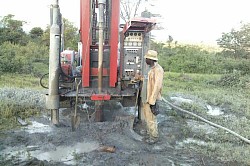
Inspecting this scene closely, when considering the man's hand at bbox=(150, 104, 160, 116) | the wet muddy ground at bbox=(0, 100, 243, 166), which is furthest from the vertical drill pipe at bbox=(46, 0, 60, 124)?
the man's hand at bbox=(150, 104, 160, 116)

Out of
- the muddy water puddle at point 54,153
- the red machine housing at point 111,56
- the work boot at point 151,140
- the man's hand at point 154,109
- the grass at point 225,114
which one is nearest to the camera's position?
the muddy water puddle at point 54,153

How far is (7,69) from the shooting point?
625 inches

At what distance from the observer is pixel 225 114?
8664 mm

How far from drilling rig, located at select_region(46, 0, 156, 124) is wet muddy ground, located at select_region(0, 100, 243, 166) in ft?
1.83

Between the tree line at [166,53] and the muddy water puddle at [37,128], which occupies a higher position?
the tree line at [166,53]

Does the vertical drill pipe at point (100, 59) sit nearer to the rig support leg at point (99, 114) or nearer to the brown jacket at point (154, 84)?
the rig support leg at point (99, 114)

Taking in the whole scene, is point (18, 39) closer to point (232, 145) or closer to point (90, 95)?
point (90, 95)

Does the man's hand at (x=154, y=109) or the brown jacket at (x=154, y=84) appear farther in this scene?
the man's hand at (x=154, y=109)

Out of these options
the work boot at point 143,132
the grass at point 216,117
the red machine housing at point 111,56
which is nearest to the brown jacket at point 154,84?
the red machine housing at point 111,56

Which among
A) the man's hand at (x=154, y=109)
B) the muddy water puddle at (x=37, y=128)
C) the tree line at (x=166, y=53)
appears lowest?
the muddy water puddle at (x=37, y=128)

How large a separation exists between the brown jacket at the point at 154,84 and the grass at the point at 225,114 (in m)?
1.20

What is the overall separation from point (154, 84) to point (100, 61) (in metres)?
1.21

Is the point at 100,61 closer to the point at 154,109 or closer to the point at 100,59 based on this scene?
the point at 100,59

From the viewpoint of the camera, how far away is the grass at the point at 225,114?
17.6 ft
